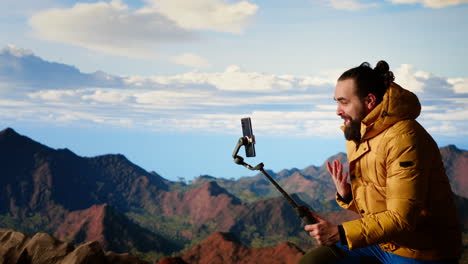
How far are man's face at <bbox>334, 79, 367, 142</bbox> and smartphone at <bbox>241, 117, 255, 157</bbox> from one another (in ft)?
2.57

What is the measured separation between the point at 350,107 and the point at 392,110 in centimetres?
40

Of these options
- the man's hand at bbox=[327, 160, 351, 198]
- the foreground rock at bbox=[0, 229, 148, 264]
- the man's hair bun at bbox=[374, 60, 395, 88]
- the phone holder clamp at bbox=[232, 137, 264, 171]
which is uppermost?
the man's hair bun at bbox=[374, 60, 395, 88]

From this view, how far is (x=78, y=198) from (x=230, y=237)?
36.9 m

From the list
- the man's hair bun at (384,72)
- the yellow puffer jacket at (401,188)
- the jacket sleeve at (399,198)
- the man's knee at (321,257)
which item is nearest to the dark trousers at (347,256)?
the man's knee at (321,257)

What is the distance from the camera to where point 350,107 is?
3.63 meters

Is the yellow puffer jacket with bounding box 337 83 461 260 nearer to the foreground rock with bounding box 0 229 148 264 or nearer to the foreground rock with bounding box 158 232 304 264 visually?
the foreground rock with bounding box 0 229 148 264

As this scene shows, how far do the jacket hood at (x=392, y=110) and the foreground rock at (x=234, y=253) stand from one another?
15553 mm

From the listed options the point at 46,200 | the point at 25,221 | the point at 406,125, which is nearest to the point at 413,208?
the point at 406,125

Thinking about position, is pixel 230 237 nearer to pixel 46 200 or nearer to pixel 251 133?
pixel 251 133

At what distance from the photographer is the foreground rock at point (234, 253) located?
19094mm

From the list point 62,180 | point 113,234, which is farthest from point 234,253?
point 62,180

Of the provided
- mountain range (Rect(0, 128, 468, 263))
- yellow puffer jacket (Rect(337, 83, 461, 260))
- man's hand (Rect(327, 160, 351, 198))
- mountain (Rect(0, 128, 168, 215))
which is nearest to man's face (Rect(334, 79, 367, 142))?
yellow puffer jacket (Rect(337, 83, 461, 260))

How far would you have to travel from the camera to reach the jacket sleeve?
122 inches

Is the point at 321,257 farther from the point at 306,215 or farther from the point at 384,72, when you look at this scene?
the point at 384,72
